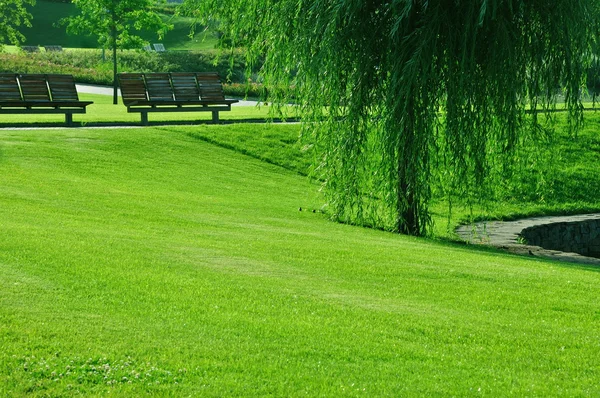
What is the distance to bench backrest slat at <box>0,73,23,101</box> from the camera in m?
22.3

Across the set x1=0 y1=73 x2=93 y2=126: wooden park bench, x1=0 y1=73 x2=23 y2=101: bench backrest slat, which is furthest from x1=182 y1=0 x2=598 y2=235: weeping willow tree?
x1=0 y1=73 x2=23 y2=101: bench backrest slat

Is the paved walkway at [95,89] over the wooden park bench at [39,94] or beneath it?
over

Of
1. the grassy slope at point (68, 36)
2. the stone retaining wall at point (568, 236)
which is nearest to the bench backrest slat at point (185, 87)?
the stone retaining wall at point (568, 236)

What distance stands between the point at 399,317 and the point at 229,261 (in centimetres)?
256

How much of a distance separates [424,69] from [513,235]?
17.6ft

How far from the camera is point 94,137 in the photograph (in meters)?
21.0

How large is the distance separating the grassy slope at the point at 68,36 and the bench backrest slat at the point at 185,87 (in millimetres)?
39790

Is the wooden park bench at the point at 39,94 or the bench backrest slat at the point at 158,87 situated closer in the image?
the wooden park bench at the point at 39,94

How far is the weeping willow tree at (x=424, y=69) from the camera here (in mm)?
12883

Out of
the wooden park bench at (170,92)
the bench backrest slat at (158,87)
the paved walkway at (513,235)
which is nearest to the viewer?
the paved walkway at (513,235)

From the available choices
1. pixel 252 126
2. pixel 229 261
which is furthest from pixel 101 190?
pixel 252 126

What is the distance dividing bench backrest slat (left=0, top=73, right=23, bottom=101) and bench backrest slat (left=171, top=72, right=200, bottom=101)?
432 centimetres

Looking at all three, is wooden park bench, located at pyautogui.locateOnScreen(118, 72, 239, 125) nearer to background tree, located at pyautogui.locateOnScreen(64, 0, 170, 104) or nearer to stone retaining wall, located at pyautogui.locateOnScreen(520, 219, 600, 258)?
stone retaining wall, located at pyautogui.locateOnScreen(520, 219, 600, 258)

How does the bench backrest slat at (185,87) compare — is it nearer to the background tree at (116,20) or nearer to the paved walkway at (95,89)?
the paved walkway at (95,89)
